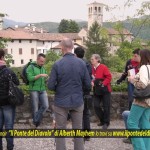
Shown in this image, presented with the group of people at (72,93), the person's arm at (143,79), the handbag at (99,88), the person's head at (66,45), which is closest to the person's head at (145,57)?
the group of people at (72,93)

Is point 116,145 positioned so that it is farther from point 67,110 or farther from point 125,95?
point 125,95

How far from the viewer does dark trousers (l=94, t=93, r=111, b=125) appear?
7727mm

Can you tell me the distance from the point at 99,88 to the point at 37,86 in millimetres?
1247

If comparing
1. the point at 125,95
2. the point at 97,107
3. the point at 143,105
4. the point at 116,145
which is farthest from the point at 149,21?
the point at 143,105

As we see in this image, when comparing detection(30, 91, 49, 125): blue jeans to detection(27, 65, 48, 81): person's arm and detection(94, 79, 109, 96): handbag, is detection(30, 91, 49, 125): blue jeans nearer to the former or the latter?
detection(27, 65, 48, 81): person's arm

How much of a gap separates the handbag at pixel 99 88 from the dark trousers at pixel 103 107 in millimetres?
106

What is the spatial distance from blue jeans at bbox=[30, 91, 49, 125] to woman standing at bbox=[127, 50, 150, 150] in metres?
2.62

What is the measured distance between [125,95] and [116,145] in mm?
2481

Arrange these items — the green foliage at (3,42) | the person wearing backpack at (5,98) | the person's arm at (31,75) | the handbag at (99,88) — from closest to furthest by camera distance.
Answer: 1. the person wearing backpack at (5,98)
2. the person's arm at (31,75)
3. the handbag at (99,88)
4. the green foliage at (3,42)

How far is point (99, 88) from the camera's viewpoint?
763 centimetres

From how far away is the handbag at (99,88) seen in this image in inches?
299

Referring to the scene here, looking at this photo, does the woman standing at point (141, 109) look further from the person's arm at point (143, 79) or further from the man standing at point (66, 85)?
the man standing at point (66, 85)

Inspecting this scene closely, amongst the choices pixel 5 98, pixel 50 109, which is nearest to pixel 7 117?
pixel 5 98

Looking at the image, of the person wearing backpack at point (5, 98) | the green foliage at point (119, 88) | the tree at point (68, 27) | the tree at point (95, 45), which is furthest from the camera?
the tree at point (68, 27)
